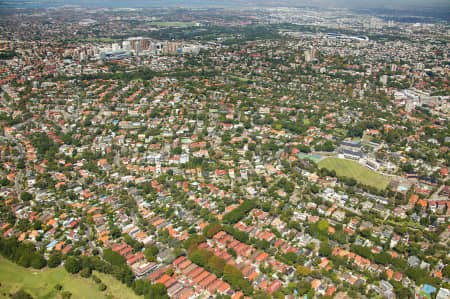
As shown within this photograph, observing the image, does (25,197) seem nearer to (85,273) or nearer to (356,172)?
(85,273)

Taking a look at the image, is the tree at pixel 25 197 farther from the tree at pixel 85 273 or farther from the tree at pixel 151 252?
the tree at pixel 151 252

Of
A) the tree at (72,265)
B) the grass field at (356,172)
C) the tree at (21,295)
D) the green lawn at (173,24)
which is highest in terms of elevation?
the green lawn at (173,24)

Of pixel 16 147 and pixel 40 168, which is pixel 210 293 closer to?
pixel 40 168

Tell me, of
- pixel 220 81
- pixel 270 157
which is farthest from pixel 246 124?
pixel 220 81

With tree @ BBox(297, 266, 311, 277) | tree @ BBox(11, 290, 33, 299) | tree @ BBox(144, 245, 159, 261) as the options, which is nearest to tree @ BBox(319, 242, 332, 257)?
tree @ BBox(297, 266, 311, 277)

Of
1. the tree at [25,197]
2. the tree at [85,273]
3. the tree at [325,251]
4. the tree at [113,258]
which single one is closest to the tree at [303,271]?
the tree at [325,251]

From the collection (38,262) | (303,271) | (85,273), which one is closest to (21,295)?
(38,262)
